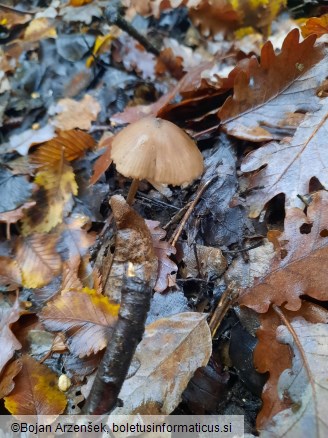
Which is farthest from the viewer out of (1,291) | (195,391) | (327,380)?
(1,291)

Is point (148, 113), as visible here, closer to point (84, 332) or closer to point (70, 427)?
point (84, 332)

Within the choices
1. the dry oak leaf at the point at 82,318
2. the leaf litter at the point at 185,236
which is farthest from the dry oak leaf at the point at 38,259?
the dry oak leaf at the point at 82,318

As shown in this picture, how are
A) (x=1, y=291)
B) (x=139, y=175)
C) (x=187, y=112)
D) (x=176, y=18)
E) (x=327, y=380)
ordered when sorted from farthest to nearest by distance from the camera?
1. (x=176, y=18)
2. (x=187, y=112)
3. (x=1, y=291)
4. (x=139, y=175)
5. (x=327, y=380)

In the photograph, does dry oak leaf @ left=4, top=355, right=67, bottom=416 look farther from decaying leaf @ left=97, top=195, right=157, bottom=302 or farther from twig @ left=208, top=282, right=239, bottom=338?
twig @ left=208, top=282, right=239, bottom=338

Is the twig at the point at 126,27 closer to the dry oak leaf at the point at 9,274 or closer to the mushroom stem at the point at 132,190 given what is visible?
the mushroom stem at the point at 132,190

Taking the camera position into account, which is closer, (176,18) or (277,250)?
(277,250)

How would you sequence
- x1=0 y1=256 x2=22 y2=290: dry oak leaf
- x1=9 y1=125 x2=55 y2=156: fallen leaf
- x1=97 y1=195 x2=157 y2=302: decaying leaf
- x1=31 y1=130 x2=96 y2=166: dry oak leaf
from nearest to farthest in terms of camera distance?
1. x1=97 y1=195 x2=157 y2=302: decaying leaf
2. x1=0 y1=256 x2=22 y2=290: dry oak leaf
3. x1=31 y1=130 x2=96 y2=166: dry oak leaf
4. x1=9 y1=125 x2=55 y2=156: fallen leaf

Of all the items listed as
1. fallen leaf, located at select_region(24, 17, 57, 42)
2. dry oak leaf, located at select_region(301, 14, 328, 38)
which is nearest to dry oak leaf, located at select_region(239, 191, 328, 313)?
dry oak leaf, located at select_region(301, 14, 328, 38)

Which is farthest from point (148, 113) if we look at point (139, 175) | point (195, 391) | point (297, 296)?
point (195, 391)
